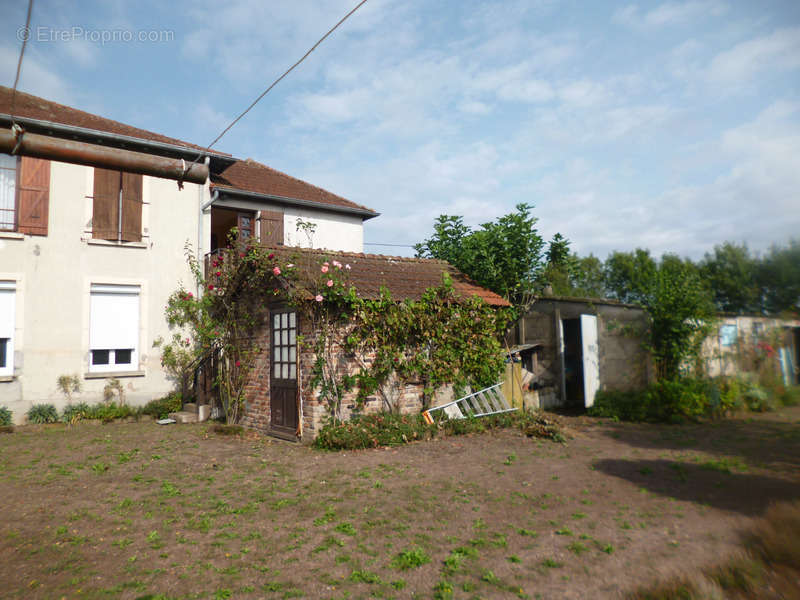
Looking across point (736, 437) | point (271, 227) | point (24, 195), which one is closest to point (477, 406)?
point (736, 437)

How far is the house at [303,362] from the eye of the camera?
866 cm

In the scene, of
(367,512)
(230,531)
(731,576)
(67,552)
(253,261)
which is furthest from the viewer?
(253,261)

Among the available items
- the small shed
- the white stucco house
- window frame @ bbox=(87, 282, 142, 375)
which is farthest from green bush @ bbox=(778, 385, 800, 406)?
window frame @ bbox=(87, 282, 142, 375)

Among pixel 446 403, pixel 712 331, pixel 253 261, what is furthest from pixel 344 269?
pixel 712 331

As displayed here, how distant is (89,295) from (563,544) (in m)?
11.7

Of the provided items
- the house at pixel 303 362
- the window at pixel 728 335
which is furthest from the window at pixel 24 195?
the window at pixel 728 335

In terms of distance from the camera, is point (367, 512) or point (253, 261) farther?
point (253, 261)

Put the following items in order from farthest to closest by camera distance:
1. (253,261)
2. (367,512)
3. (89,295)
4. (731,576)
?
(89,295) < (253,261) < (367,512) < (731,576)

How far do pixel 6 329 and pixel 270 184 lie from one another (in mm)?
8754

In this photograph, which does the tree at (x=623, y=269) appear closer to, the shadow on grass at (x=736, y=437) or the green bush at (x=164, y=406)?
the shadow on grass at (x=736, y=437)

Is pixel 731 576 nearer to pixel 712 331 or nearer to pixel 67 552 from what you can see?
pixel 67 552

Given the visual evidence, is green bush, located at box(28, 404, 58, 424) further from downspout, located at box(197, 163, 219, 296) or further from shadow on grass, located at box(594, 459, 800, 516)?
shadow on grass, located at box(594, 459, 800, 516)

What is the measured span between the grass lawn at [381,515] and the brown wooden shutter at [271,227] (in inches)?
327

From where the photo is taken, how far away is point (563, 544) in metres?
4.20
